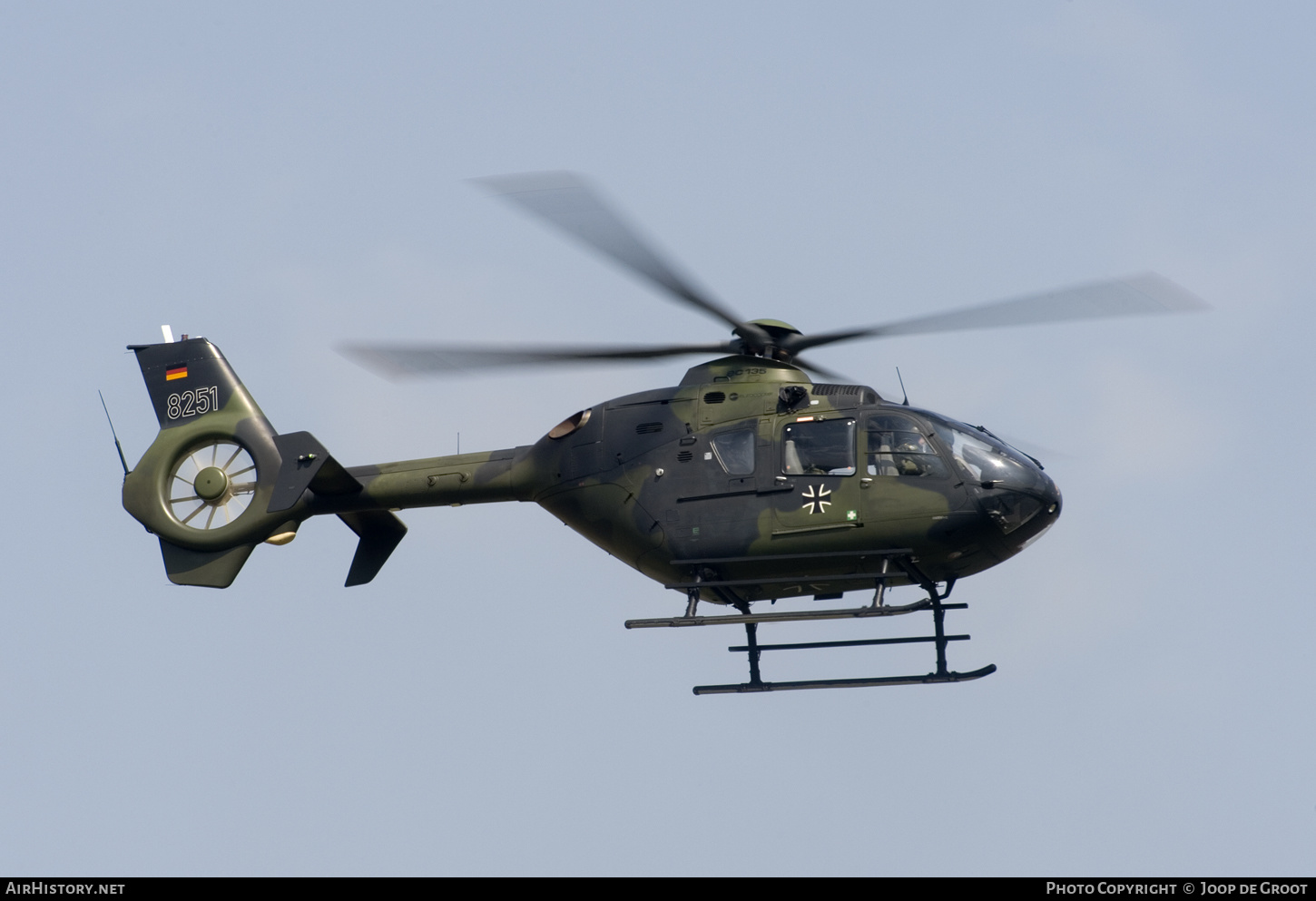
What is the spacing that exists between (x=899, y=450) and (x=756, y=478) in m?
1.54

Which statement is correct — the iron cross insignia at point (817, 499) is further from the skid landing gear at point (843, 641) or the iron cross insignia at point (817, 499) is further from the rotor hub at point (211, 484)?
the rotor hub at point (211, 484)

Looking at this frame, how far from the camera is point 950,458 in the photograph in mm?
17938

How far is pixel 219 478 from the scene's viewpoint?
21719 millimetres

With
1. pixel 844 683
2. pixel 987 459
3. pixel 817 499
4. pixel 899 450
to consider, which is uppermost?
pixel 899 450

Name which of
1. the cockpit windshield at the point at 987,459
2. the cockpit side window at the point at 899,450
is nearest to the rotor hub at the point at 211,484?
the cockpit side window at the point at 899,450

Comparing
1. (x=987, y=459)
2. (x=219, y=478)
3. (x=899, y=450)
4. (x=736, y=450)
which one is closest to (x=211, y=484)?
(x=219, y=478)

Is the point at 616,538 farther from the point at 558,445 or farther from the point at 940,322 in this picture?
the point at 940,322

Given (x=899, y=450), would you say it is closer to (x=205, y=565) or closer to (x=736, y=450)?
(x=736, y=450)

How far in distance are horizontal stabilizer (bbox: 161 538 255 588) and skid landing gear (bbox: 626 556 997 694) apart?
571cm

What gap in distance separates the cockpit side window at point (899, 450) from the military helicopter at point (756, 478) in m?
0.02

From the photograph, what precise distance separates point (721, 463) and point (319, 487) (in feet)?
17.2

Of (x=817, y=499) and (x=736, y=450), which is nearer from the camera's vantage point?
(x=817, y=499)

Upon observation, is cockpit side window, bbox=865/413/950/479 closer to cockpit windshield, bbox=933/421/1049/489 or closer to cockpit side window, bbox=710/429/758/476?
cockpit windshield, bbox=933/421/1049/489
